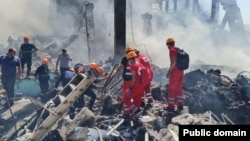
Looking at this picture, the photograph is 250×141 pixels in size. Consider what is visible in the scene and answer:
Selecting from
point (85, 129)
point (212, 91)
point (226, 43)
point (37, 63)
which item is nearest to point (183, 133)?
point (85, 129)

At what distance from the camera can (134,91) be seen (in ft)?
31.3

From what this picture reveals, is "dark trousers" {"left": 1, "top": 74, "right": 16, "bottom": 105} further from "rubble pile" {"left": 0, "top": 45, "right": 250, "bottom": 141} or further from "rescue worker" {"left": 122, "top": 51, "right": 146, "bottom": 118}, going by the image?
"rescue worker" {"left": 122, "top": 51, "right": 146, "bottom": 118}

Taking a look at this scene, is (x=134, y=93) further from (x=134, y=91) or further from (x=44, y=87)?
(x=44, y=87)

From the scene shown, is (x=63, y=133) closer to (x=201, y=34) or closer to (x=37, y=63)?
→ (x=37, y=63)

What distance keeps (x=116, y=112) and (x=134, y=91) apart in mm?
1297

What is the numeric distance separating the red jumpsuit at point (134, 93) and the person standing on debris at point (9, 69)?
3.88 m

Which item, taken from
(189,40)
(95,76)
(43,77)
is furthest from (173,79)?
(189,40)

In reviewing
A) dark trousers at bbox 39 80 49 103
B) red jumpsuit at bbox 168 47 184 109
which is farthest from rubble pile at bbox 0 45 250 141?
red jumpsuit at bbox 168 47 184 109

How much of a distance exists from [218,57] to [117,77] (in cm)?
1271

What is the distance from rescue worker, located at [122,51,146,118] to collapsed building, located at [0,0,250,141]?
0.34 m

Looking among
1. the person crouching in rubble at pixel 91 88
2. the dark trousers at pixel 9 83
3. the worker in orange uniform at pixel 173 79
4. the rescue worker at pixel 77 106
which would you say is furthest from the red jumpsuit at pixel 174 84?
the dark trousers at pixel 9 83

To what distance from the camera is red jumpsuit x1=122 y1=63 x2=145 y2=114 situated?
9.47 m

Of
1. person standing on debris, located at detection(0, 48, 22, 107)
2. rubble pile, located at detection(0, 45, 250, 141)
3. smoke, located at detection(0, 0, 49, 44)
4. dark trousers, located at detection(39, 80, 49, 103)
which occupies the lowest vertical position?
rubble pile, located at detection(0, 45, 250, 141)

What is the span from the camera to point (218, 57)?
23.0 metres
